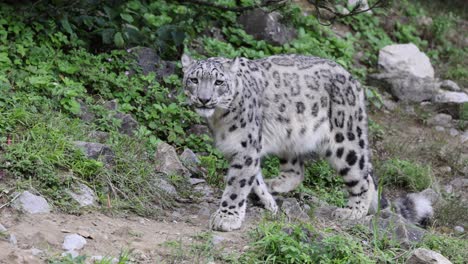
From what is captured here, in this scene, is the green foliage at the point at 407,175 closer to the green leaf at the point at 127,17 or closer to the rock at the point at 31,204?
the green leaf at the point at 127,17

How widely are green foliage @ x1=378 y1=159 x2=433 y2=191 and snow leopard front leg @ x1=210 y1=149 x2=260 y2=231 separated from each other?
8.66 feet

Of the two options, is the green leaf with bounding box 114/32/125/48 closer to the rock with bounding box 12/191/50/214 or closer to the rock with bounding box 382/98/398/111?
the rock with bounding box 12/191/50/214

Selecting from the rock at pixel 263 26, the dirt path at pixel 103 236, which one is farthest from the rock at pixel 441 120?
the dirt path at pixel 103 236

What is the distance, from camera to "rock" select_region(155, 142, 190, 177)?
735 cm

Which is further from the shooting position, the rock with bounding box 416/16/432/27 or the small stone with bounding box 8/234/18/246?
the rock with bounding box 416/16/432/27

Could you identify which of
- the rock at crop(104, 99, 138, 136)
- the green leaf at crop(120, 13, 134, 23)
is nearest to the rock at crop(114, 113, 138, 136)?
the rock at crop(104, 99, 138, 136)

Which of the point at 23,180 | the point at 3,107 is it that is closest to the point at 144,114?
the point at 3,107

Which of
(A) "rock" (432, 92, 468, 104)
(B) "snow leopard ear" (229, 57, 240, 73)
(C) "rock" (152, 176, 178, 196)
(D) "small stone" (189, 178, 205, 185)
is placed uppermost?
(B) "snow leopard ear" (229, 57, 240, 73)

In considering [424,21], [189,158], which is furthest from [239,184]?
[424,21]

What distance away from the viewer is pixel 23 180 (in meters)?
6.06

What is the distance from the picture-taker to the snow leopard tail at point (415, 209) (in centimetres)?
730

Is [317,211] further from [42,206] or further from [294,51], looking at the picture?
[294,51]

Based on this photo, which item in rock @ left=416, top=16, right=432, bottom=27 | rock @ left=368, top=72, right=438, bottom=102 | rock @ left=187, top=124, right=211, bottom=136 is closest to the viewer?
rock @ left=187, top=124, right=211, bottom=136

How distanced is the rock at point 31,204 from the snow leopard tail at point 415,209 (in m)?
3.18
